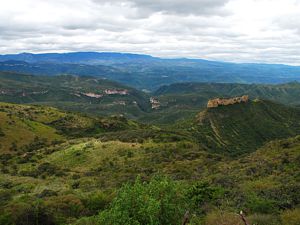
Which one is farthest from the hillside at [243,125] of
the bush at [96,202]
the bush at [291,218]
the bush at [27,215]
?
the bush at [291,218]

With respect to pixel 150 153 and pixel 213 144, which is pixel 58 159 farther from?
pixel 213 144

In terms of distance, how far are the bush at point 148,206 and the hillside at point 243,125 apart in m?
104

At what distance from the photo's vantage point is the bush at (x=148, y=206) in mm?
23828

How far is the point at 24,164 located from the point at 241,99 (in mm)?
121091

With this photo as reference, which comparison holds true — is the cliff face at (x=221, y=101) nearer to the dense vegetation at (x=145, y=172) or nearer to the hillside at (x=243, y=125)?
the hillside at (x=243, y=125)

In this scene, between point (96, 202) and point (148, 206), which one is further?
point (96, 202)

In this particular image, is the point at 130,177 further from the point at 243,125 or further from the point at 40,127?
the point at 243,125

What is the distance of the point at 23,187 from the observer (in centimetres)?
5700

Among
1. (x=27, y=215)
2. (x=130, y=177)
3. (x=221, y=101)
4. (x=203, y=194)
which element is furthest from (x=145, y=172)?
(x=221, y=101)

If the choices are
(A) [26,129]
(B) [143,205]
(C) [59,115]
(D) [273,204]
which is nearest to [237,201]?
(D) [273,204]

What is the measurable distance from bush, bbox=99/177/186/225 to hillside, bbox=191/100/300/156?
104 metres

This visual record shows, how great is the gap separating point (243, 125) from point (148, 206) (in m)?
143

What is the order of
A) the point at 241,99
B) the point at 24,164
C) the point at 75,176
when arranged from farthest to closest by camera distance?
1. the point at 241,99
2. the point at 24,164
3. the point at 75,176

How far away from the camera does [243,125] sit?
161375 mm
